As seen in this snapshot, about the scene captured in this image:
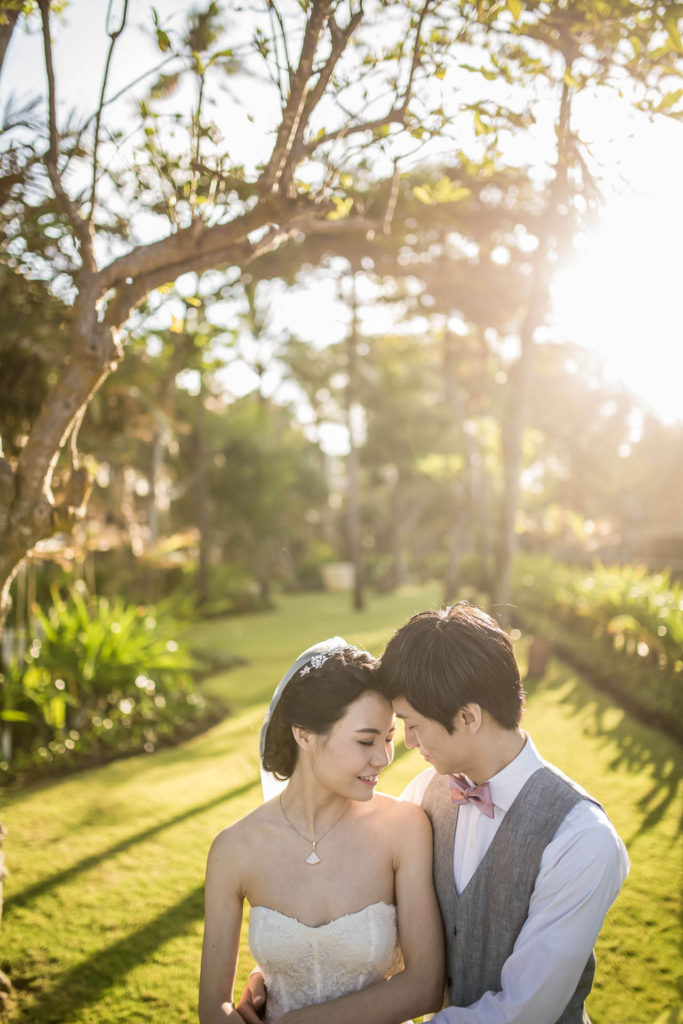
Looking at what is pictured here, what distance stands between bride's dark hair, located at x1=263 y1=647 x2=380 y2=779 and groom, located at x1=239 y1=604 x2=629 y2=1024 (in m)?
0.08

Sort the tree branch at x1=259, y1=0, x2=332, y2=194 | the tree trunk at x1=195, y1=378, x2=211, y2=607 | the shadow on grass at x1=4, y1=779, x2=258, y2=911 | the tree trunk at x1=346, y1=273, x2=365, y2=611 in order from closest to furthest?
the tree branch at x1=259, y1=0, x2=332, y2=194, the shadow on grass at x1=4, y1=779, x2=258, y2=911, the tree trunk at x1=195, y1=378, x2=211, y2=607, the tree trunk at x1=346, y1=273, x2=365, y2=611

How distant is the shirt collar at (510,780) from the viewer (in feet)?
6.80

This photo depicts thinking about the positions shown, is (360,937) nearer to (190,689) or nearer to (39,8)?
(39,8)

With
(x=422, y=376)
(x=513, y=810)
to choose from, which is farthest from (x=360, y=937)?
(x=422, y=376)

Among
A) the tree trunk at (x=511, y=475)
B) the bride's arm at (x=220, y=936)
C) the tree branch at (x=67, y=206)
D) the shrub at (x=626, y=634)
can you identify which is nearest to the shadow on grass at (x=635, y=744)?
the shrub at (x=626, y=634)

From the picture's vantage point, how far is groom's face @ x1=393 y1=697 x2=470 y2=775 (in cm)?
211

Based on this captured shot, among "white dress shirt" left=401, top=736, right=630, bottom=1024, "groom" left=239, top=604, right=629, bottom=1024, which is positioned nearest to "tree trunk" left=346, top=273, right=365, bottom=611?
"groom" left=239, top=604, right=629, bottom=1024

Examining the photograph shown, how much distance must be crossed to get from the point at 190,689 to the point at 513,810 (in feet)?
23.2

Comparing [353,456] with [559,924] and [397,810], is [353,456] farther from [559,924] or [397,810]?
[559,924]

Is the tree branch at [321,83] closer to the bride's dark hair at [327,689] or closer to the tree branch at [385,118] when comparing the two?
the tree branch at [385,118]

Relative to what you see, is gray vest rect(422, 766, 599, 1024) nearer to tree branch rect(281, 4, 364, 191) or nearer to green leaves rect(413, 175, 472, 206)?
tree branch rect(281, 4, 364, 191)

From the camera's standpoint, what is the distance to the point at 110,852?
5156mm

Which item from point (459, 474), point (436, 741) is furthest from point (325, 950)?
point (459, 474)

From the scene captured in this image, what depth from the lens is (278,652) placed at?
1345cm
